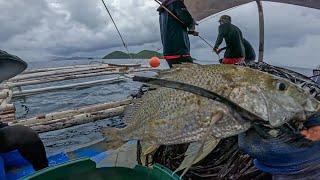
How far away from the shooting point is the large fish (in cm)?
178

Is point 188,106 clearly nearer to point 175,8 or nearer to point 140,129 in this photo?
point 140,129

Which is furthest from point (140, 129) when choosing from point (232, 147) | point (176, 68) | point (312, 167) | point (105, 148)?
point (232, 147)

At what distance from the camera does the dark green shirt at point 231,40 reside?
8.03m

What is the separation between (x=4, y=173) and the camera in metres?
3.15

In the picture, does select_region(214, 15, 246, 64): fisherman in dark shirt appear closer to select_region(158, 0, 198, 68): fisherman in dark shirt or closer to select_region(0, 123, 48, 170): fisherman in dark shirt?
select_region(158, 0, 198, 68): fisherman in dark shirt

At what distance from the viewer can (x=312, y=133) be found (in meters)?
2.26

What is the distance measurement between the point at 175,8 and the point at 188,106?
170 inches

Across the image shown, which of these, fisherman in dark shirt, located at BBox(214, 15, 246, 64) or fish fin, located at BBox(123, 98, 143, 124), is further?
fisherman in dark shirt, located at BBox(214, 15, 246, 64)

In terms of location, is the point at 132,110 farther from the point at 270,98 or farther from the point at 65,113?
the point at 65,113

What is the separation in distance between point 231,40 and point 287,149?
19.4ft

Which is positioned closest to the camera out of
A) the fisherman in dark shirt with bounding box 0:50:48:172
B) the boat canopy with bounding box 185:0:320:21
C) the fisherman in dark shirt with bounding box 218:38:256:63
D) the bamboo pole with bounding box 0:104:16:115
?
the fisherman in dark shirt with bounding box 0:50:48:172

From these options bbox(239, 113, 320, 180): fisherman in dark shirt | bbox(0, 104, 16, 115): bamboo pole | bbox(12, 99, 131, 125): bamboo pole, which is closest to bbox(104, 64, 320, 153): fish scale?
bbox(239, 113, 320, 180): fisherman in dark shirt

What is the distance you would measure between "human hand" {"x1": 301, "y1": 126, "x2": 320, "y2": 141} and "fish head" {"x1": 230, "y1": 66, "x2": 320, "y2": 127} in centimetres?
43

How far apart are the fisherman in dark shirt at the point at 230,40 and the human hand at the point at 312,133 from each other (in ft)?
18.8
